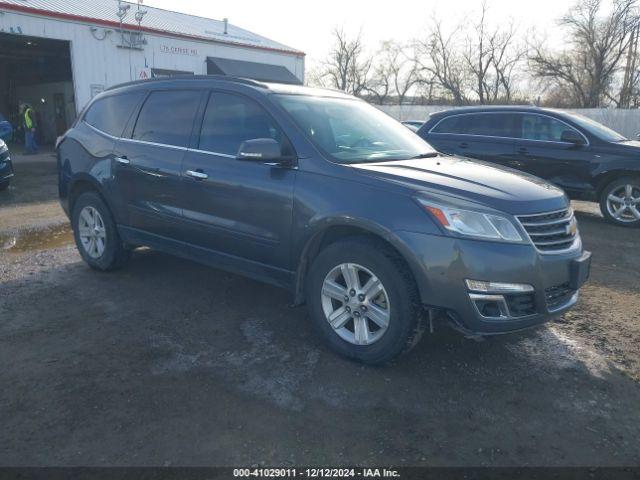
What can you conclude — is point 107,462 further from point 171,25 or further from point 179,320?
point 171,25

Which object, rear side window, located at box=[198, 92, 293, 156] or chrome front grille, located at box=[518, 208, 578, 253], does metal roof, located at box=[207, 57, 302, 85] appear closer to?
rear side window, located at box=[198, 92, 293, 156]

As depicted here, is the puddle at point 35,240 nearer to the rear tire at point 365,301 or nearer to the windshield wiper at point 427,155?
the rear tire at point 365,301

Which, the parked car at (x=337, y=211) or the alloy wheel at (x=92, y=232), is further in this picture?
the alloy wheel at (x=92, y=232)

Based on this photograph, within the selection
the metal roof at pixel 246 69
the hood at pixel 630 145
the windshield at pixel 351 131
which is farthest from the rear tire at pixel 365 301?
the metal roof at pixel 246 69

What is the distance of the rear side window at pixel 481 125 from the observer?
888cm

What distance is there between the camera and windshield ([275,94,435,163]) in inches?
155

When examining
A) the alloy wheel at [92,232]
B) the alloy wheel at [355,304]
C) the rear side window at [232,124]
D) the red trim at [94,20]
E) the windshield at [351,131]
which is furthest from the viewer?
the red trim at [94,20]

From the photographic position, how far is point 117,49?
20.9 meters

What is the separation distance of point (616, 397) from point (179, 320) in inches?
123

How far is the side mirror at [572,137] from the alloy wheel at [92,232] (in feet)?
22.5

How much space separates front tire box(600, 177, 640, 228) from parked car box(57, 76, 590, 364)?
5062 mm

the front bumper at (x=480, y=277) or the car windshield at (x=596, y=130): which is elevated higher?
the car windshield at (x=596, y=130)

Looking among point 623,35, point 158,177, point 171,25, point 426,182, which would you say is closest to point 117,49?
point 171,25

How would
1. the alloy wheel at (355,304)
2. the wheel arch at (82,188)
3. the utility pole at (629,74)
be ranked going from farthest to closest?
the utility pole at (629,74), the wheel arch at (82,188), the alloy wheel at (355,304)
